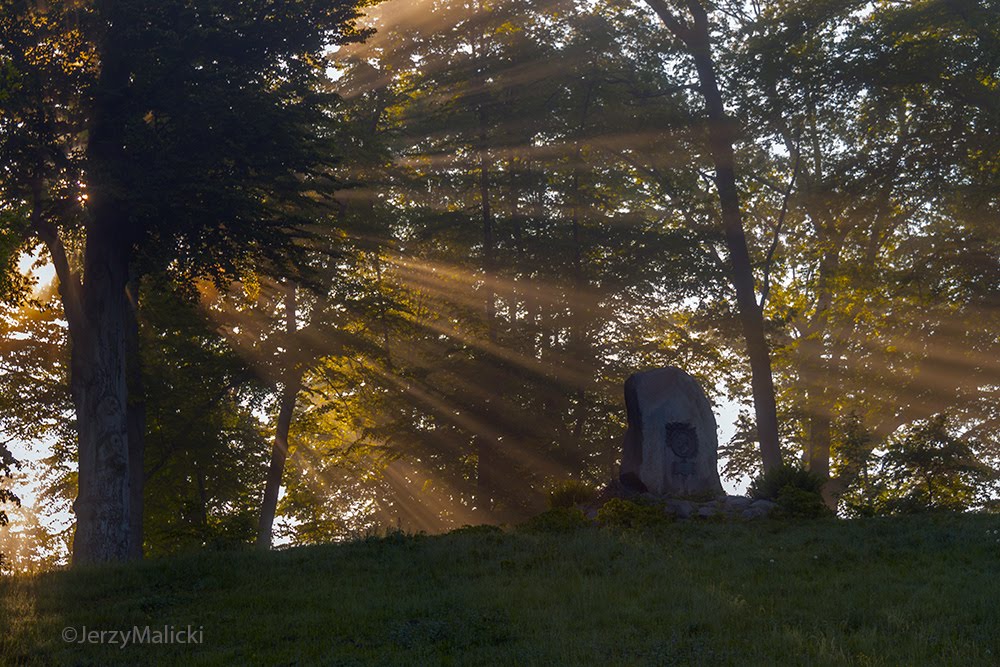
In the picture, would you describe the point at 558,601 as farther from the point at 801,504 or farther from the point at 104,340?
the point at 104,340

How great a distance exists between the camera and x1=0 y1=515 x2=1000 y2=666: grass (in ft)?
34.4

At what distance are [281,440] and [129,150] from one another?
42.6ft

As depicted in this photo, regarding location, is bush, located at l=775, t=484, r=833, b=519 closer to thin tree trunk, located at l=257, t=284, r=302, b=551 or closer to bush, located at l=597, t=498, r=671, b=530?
bush, located at l=597, t=498, r=671, b=530

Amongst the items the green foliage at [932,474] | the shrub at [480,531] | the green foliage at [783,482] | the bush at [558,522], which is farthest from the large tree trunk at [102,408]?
the green foliage at [932,474]

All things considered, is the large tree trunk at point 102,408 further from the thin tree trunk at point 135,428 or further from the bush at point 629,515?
the bush at point 629,515

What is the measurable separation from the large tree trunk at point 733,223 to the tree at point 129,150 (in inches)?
459

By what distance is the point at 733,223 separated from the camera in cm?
2847

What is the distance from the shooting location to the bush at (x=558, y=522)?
19125 mm

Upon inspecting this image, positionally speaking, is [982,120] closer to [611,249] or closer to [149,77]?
[611,249]

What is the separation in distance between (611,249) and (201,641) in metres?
21.7

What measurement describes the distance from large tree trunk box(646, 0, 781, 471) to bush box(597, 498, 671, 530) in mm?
8128

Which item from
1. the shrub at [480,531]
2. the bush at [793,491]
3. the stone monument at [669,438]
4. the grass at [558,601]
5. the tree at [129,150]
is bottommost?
the grass at [558,601]

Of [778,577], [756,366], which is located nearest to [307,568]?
[778,577]

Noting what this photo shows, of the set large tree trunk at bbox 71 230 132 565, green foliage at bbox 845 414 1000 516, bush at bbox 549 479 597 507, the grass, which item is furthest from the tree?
green foliage at bbox 845 414 1000 516
